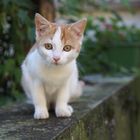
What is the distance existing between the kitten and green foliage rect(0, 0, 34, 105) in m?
1.10

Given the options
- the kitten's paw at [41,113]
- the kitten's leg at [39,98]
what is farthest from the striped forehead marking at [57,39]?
the kitten's paw at [41,113]

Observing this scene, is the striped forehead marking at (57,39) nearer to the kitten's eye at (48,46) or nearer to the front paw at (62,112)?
the kitten's eye at (48,46)

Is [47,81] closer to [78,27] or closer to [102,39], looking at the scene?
[78,27]

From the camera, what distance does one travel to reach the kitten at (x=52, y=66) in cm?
302

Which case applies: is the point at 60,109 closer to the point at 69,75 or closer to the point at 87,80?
the point at 69,75

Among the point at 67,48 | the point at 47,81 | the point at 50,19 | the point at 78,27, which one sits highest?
the point at 50,19

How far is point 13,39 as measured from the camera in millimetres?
4852

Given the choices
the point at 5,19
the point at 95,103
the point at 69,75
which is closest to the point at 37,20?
the point at 69,75

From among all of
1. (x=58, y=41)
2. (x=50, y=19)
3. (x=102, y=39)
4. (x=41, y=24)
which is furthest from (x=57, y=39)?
(x=102, y=39)

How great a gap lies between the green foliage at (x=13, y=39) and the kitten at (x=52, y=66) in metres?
1.10

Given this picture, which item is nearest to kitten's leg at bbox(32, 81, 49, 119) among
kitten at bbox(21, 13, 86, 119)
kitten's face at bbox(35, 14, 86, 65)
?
kitten at bbox(21, 13, 86, 119)

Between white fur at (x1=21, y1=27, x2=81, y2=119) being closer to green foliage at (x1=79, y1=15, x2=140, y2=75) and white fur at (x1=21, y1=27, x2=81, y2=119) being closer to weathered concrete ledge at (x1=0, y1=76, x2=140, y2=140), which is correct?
weathered concrete ledge at (x1=0, y1=76, x2=140, y2=140)

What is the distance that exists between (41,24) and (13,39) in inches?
68.3

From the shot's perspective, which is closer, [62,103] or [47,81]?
[47,81]
